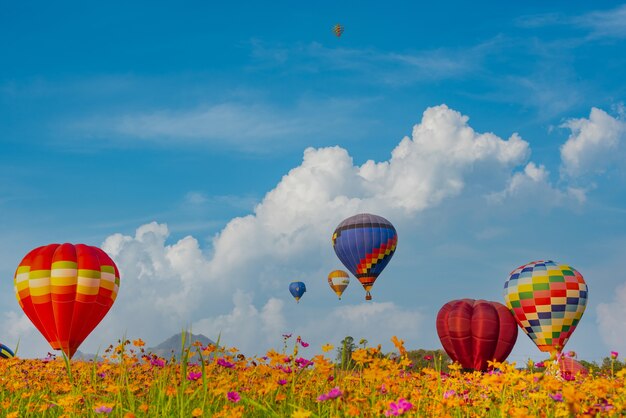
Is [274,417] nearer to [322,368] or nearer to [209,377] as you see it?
[322,368]

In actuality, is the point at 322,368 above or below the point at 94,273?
below

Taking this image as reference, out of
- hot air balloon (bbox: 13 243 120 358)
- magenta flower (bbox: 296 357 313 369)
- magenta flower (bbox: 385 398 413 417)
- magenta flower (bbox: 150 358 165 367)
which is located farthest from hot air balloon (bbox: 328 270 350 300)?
magenta flower (bbox: 385 398 413 417)

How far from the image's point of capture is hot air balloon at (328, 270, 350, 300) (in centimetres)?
7456

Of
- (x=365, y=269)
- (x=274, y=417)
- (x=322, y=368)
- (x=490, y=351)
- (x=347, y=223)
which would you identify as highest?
(x=347, y=223)

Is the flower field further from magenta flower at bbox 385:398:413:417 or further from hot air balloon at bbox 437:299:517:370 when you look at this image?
hot air balloon at bbox 437:299:517:370

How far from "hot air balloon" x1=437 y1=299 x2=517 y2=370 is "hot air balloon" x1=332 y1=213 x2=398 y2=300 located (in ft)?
55.8

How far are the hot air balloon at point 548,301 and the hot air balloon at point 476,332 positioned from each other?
1.05m

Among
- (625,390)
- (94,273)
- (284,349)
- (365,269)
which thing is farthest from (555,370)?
(365,269)

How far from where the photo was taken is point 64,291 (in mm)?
29734

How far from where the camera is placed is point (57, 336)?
30.5 metres

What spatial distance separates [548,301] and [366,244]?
65.0 ft

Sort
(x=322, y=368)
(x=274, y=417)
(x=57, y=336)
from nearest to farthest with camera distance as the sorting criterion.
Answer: (x=322, y=368), (x=274, y=417), (x=57, y=336)

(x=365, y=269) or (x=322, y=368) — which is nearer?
(x=322, y=368)

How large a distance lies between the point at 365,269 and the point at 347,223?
164 inches
